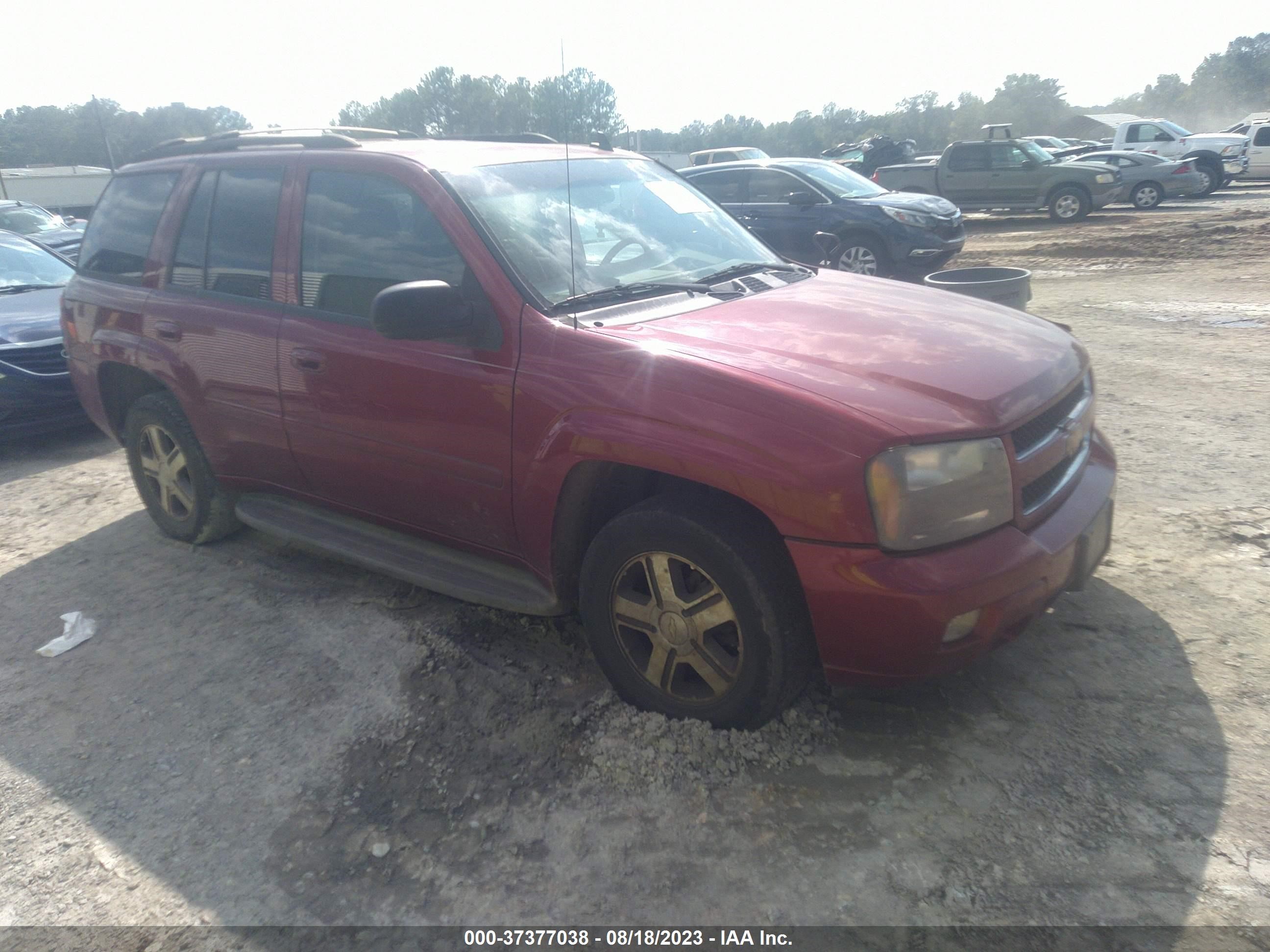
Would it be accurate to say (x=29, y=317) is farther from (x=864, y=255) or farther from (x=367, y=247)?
(x=864, y=255)

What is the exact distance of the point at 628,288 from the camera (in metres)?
3.29

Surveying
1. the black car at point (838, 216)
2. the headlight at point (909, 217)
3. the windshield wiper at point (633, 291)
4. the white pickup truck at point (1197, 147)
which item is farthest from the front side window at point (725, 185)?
the white pickup truck at point (1197, 147)

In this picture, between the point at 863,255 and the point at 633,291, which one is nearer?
the point at 633,291

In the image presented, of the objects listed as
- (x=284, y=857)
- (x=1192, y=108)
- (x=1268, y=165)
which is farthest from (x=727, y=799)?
(x=1192, y=108)

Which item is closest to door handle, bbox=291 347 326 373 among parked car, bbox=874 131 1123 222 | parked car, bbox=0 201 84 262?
parked car, bbox=0 201 84 262

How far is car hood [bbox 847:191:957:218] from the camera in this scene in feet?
37.0

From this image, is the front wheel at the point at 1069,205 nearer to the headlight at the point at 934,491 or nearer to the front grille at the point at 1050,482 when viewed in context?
the front grille at the point at 1050,482

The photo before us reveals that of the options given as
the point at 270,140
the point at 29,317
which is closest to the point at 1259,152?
the point at 270,140

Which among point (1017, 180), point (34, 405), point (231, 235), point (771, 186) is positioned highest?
point (231, 235)

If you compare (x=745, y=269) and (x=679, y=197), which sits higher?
(x=679, y=197)

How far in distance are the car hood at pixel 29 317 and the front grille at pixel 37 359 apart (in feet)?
0.29

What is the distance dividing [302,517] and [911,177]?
66.3 feet

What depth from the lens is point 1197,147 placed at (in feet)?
84.6

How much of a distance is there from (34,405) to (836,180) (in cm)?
918
